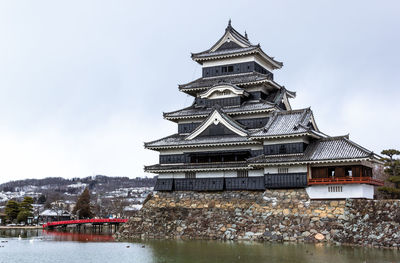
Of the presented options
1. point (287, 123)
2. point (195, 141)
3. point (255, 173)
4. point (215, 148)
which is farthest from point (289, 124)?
point (195, 141)

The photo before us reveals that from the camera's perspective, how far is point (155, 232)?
3747 centimetres

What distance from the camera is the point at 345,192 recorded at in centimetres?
3303

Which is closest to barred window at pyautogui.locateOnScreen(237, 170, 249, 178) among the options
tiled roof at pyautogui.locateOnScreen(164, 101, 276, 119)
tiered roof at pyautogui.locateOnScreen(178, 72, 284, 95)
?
tiled roof at pyautogui.locateOnScreen(164, 101, 276, 119)

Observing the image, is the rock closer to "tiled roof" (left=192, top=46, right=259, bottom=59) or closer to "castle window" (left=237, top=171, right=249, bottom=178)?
"castle window" (left=237, top=171, right=249, bottom=178)

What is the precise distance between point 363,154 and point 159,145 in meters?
17.0

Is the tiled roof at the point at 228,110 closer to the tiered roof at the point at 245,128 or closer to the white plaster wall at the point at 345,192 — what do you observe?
the tiered roof at the point at 245,128

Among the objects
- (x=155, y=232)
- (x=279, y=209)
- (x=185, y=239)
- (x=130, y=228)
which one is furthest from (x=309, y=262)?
(x=130, y=228)

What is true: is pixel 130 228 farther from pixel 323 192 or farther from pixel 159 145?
pixel 323 192

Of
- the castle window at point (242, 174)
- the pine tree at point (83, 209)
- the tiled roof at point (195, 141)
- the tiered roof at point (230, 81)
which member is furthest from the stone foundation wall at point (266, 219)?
the pine tree at point (83, 209)

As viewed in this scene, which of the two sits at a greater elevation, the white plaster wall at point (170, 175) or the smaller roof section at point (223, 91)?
the smaller roof section at point (223, 91)

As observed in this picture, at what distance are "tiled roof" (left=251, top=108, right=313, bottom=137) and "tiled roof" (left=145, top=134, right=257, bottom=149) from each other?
1.98 meters

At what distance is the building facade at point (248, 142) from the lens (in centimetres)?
3356

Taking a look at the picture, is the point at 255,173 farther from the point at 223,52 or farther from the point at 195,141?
the point at 223,52

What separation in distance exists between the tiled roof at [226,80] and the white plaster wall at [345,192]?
1103 cm
